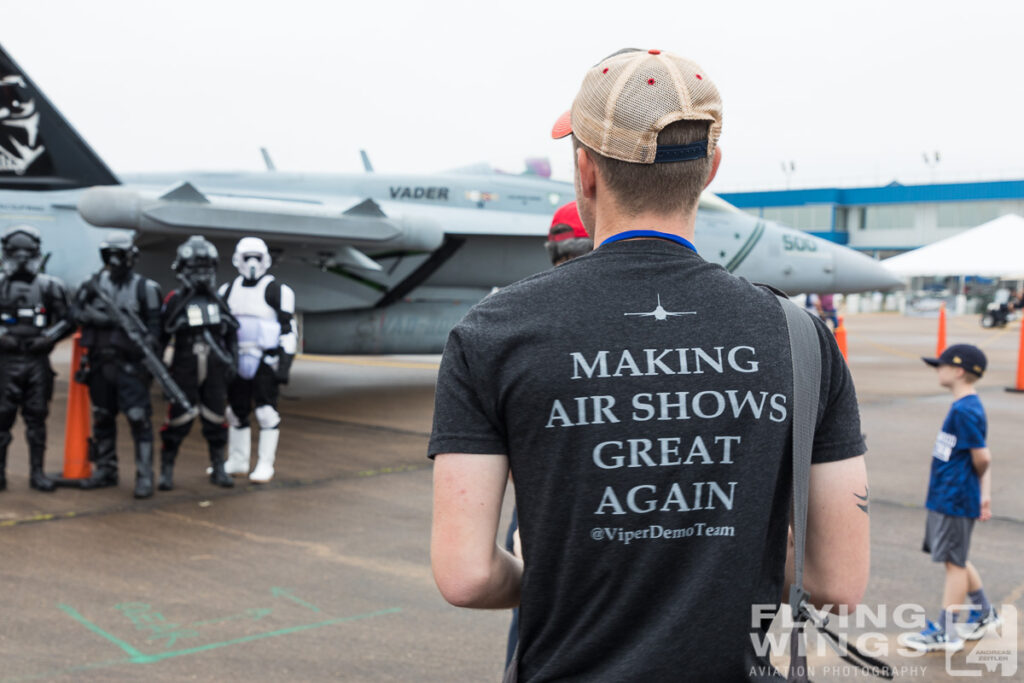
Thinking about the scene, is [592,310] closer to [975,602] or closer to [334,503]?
[975,602]

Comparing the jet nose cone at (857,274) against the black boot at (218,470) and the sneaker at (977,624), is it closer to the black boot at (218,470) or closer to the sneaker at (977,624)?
the black boot at (218,470)

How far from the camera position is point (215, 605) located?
4398 mm

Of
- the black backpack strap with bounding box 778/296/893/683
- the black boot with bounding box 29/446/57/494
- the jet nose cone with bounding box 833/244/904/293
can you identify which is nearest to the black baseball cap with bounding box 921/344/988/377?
the black backpack strap with bounding box 778/296/893/683

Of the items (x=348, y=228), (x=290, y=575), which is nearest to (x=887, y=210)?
(x=348, y=228)

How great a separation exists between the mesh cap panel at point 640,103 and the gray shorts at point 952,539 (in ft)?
10.8

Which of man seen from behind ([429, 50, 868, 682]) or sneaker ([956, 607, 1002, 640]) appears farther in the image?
sneaker ([956, 607, 1002, 640])

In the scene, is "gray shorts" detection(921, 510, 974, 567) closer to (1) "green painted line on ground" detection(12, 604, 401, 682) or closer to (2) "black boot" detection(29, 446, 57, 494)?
(1) "green painted line on ground" detection(12, 604, 401, 682)

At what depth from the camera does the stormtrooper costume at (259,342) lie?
717 cm

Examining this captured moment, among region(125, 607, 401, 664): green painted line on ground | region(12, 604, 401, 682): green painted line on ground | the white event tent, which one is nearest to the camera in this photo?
region(12, 604, 401, 682): green painted line on ground

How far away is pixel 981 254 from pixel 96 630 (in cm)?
1397

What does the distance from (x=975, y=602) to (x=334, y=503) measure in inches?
161

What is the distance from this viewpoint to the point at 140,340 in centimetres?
653

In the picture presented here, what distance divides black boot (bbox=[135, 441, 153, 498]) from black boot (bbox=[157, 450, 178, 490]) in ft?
0.47

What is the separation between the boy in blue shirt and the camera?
3961 millimetres
